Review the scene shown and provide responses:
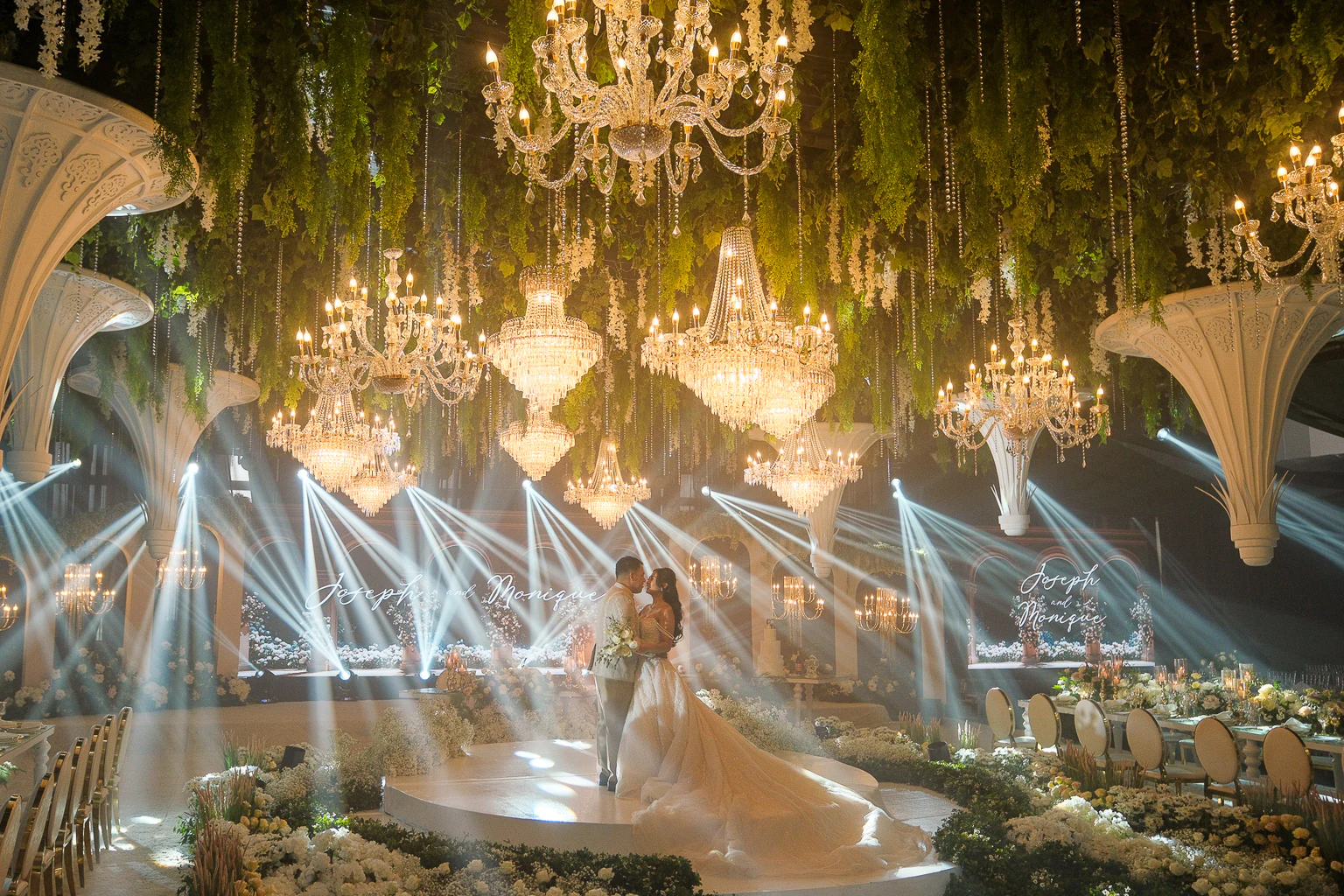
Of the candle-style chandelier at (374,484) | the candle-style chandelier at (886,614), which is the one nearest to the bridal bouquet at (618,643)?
the candle-style chandelier at (374,484)

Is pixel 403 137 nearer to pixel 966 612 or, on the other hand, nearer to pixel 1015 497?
pixel 1015 497

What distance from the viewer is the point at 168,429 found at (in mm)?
10398

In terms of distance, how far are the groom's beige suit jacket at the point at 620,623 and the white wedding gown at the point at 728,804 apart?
104 millimetres

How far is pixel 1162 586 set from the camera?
60.0ft

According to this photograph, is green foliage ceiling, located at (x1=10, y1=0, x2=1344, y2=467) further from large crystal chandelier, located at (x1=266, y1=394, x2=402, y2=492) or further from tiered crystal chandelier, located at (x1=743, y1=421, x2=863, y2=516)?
tiered crystal chandelier, located at (x1=743, y1=421, x2=863, y2=516)

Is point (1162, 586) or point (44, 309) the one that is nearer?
point (44, 309)

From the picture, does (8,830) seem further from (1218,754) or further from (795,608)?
(795,608)

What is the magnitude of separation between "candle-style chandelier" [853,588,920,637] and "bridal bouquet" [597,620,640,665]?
338 inches

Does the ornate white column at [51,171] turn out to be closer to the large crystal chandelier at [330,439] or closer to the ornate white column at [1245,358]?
the large crystal chandelier at [330,439]

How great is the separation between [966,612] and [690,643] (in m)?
5.11

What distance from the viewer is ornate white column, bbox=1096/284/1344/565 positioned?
696 centimetres

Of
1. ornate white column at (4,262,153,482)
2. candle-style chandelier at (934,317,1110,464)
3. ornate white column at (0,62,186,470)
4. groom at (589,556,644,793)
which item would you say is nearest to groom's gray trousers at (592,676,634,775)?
groom at (589,556,644,793)

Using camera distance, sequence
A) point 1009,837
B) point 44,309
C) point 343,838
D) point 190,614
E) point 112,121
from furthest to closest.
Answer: point 190,614 < point 44,309 < point 1009,837 < point 343,838 < point 112,121

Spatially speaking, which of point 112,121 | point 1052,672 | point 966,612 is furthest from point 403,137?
point 1052,672
